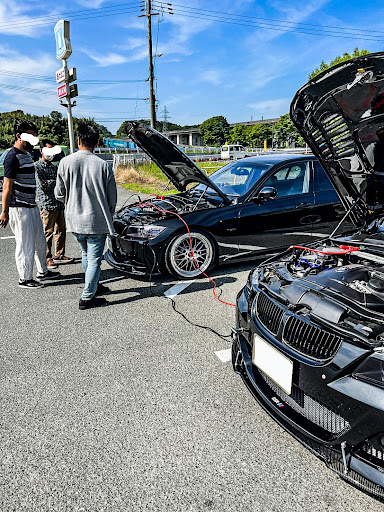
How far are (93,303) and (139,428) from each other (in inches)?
75.0

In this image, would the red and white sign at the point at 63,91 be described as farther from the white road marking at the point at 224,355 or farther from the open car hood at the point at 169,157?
the white road marking at the point at 224,355

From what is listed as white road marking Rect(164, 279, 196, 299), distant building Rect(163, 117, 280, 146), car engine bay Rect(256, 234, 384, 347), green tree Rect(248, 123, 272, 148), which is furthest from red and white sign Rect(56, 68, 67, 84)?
distant building Rect(163, 117, 280, 146)

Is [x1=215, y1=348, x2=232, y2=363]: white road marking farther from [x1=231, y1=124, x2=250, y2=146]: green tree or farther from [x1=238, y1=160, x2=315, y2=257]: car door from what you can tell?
[x1=231, y1=124, x2=250, y2=146]: green tree

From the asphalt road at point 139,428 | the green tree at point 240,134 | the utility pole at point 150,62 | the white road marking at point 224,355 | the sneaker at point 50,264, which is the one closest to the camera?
the asphalt road at point 139,428

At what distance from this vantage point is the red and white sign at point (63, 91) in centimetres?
1037

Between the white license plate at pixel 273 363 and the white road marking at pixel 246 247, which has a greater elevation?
the white road marking at pixel 246 247

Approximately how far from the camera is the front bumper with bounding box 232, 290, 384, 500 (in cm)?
146

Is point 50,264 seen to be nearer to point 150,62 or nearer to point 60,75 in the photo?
point 60,75

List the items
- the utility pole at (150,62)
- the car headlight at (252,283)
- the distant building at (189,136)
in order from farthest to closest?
1. the distant building at (189,136)
2. the utility pole at (150,62)
3. the car headlight at (252,283)

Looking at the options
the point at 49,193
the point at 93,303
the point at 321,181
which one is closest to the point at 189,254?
the point at 93,303

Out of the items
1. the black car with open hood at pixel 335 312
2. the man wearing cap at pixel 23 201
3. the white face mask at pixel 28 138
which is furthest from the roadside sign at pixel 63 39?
the black car with open hood at pixel 335 312

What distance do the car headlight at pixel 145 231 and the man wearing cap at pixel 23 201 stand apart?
3.79 ft

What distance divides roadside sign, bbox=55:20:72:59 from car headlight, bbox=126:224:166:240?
8.59 meters

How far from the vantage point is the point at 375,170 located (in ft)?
9.65
